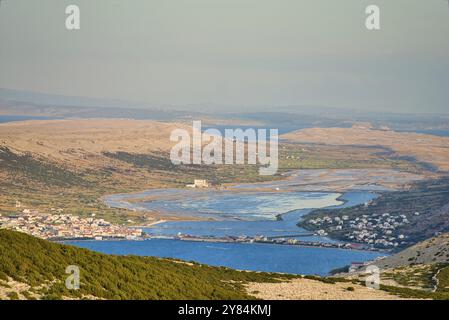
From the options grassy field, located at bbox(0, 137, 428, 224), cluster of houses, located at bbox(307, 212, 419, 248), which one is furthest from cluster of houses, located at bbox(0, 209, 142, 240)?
cluster of houses, located at bbox(307, 212, 419, 248)

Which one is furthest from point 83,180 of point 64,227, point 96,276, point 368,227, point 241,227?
point 96,276

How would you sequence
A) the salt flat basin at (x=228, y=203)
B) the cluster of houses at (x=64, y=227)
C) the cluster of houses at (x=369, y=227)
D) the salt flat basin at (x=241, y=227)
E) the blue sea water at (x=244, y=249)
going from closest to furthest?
the blue sea water at (x=244, y=249)
the salt flat basin at (x=241, y=227)
the cluster of houses at (x=369, y=227)
the cluster of houses at (x=64, y=227)
the salt flat basin at (x=228, y=203)

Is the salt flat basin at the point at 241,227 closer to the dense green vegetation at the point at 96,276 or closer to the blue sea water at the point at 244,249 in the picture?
the blue sea water at the point at 244,249

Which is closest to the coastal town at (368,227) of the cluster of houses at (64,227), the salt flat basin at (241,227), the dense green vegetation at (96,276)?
the salt flat basin at (241,227)

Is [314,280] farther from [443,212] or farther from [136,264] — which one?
[443,212]

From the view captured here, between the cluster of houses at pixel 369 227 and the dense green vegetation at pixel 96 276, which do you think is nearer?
the dense green vegetation at pixel 96 276
